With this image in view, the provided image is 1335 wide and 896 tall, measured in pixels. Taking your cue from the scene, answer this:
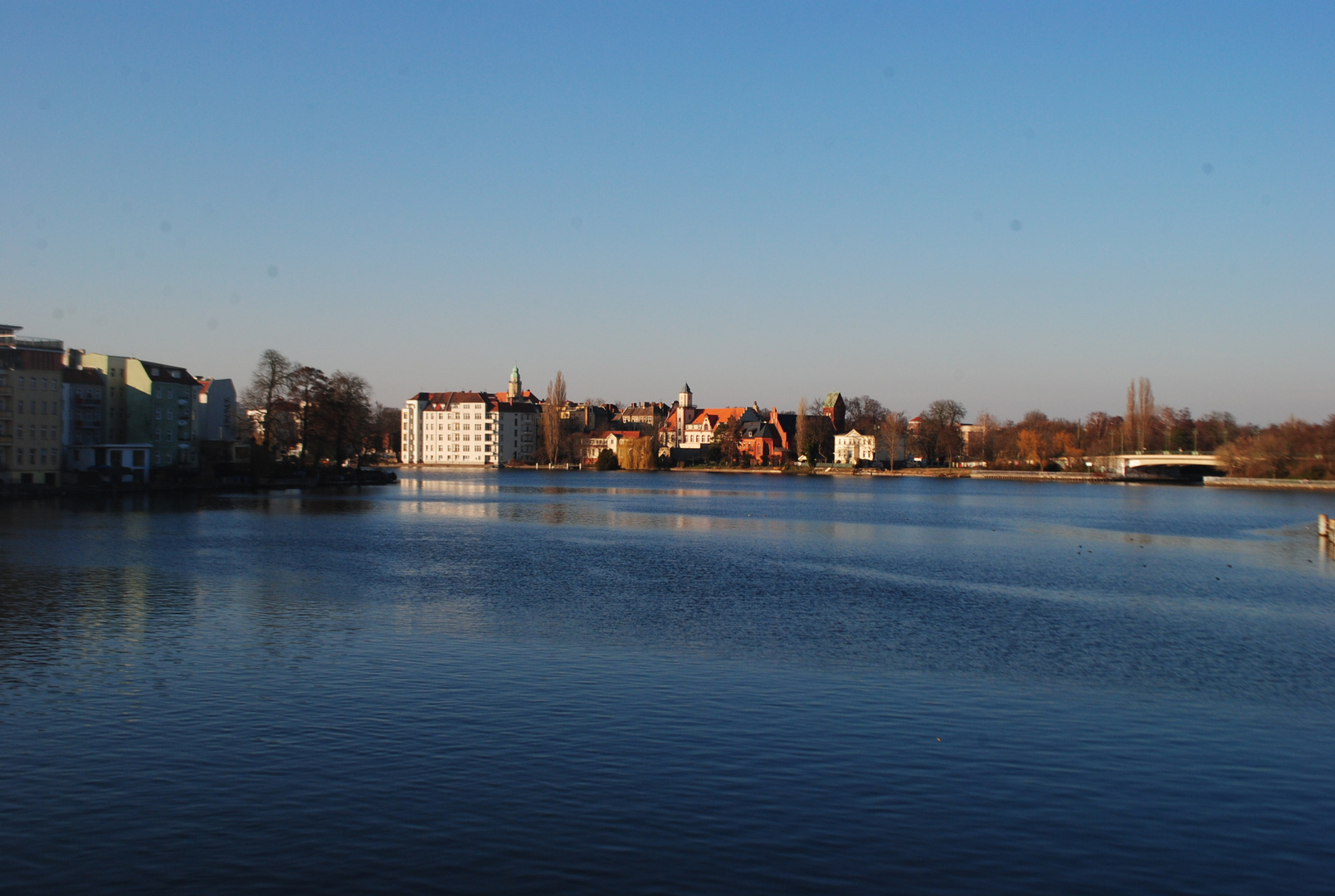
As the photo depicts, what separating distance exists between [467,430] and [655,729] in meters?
177

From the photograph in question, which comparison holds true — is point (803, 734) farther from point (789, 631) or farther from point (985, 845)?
point (789, 631)

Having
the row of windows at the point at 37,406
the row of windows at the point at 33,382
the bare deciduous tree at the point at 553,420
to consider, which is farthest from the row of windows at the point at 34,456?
the bare deciduous tree at the point at 553,420

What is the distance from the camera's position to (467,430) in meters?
186

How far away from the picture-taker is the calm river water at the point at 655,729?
9500 millimetres

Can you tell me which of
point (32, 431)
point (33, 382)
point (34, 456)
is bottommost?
point (34, 456)

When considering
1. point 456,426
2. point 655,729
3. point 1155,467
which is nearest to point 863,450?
point 1155,467

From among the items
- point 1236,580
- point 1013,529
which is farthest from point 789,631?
point 1013,529

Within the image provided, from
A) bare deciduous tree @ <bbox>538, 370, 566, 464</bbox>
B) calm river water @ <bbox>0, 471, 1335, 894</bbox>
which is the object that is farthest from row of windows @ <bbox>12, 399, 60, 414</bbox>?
bare deciduous tree @ <bbox>538, 370, 566, 464</bbox>

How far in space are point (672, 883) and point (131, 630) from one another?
15.6 metres

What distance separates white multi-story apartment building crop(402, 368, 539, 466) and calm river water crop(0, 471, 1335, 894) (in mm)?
152678

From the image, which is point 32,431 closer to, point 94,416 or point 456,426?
point 94,416

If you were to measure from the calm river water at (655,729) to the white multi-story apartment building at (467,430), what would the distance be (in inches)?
6011

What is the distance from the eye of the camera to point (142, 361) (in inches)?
3346

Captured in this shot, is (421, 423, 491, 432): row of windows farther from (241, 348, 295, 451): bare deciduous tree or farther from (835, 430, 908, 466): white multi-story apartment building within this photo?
(241, 348, 295, 451): bare deciduous tree
